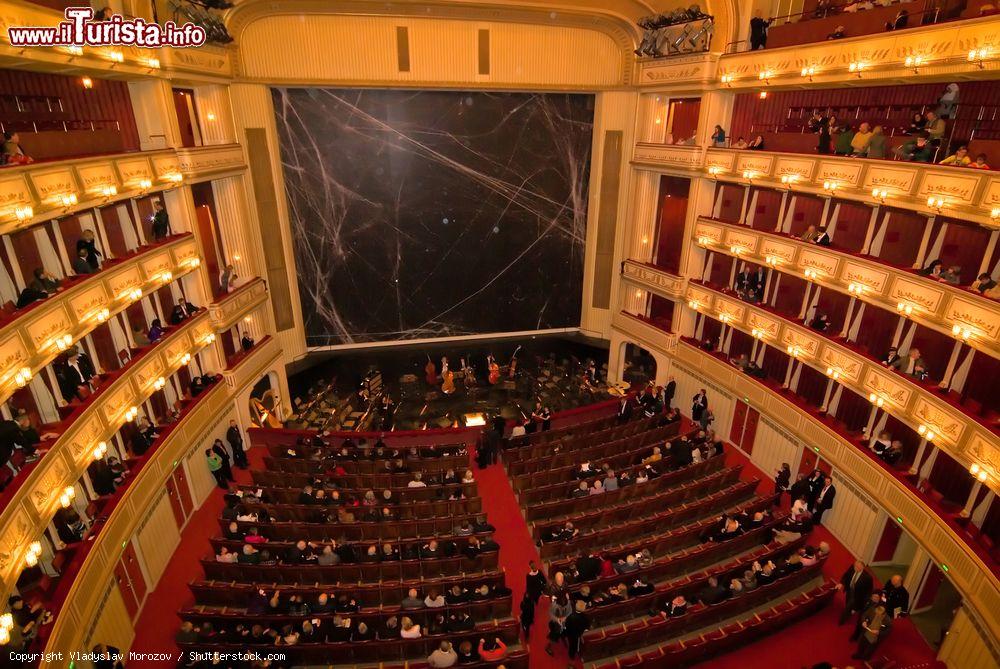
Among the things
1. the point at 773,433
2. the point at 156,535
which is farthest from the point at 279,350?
the point at 773,433

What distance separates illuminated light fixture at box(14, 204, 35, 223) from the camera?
311 inches

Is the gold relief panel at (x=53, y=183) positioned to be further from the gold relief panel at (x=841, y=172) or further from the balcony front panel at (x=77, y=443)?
the gold relief panel at (x=841, y=172)

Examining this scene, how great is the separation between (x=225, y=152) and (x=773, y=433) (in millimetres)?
15404

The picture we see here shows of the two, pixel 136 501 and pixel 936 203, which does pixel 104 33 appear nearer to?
pixel 136 501

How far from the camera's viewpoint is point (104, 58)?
9.91 m

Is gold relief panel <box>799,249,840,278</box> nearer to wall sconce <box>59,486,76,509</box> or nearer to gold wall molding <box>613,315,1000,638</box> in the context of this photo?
gold wall molding <box>613,315,1000,638</box>

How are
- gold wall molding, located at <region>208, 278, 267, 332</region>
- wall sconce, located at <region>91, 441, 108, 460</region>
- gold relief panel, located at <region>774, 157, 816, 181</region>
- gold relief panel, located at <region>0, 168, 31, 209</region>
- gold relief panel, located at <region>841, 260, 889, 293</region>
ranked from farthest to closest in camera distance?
1. gold wall molding, located at <region>208, 278, 267, 332</region>
2. gold relief panel, located at <region>774, 157, 816, 181</region>
3. gold relief panel, located at <region>841, 260, 889, 293</region>
4. wall sconce, located at <region>91, 441, 108, 460</region>
5. gold relief panel, located at <region>0, 168, 31, 209</region>

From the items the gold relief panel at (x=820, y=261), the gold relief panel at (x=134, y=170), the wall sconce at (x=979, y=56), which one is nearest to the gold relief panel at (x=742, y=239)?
the gold relief panel at (x=820, y=261)

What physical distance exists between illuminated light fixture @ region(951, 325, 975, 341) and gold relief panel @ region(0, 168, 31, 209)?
14.4 metres

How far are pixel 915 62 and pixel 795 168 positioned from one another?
3.00 meters

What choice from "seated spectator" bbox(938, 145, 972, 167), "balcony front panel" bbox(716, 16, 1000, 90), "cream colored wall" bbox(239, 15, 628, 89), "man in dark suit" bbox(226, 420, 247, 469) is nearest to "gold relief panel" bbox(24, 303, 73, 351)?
"man in dark suit" bbox(226, 420, 247, 469)

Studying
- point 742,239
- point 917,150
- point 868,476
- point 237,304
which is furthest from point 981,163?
point 237,304

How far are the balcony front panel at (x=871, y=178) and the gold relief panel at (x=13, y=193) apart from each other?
46.2 feet

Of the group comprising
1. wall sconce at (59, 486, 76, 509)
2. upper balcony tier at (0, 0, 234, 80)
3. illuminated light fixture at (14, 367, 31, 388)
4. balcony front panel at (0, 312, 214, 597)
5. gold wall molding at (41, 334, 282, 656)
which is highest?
upper balcony tier at (0, 0, 234, 80)
